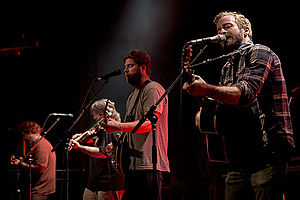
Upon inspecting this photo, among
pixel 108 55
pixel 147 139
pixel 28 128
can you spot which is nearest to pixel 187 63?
pixel 147 139

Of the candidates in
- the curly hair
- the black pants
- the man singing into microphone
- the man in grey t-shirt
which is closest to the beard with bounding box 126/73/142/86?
the man in grey t-shirt

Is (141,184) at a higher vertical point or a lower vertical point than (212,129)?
lower

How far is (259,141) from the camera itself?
213 centimetres

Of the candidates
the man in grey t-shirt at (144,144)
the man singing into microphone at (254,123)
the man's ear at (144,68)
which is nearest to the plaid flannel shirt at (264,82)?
the man singing into microphone at (254,123)

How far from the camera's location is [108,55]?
598 centimetres

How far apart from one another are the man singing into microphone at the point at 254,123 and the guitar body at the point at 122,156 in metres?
1.20

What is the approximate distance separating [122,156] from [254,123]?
1528 mm

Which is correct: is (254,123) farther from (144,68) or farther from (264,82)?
(144,68)

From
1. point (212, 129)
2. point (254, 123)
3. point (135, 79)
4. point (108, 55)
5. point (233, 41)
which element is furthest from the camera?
point (108, 55)

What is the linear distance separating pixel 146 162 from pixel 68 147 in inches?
66.3

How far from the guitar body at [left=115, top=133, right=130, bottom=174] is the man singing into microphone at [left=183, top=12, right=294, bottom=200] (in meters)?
1.20

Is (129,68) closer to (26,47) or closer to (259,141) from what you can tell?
(259,141)

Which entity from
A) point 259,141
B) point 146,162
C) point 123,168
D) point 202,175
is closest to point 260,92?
point 259,141

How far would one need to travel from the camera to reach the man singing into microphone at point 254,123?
204cm
